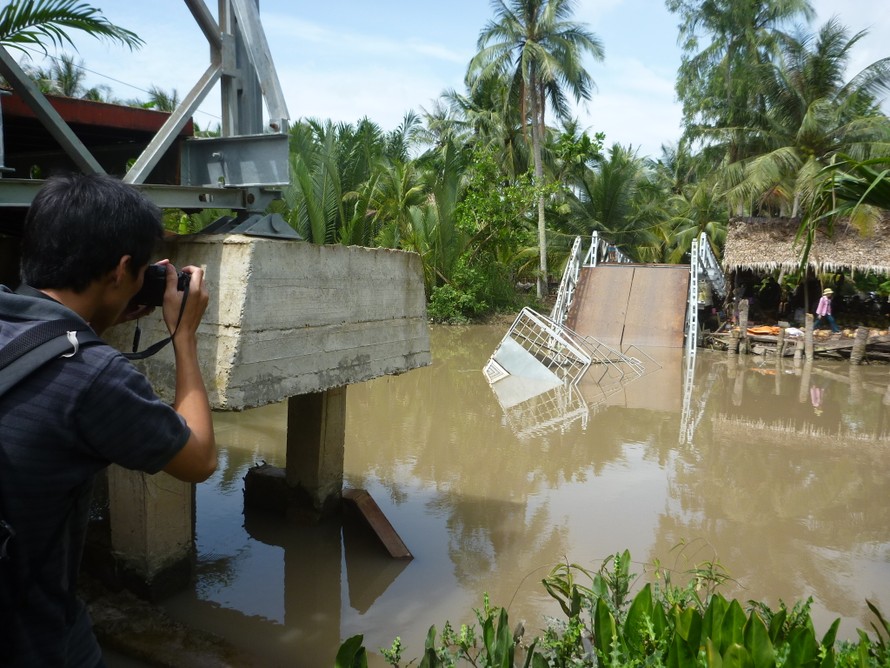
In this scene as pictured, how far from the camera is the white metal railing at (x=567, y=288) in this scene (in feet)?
50.8

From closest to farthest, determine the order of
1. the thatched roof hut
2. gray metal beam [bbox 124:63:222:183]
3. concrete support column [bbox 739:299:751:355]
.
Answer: gray metal beam [bbox 124:63:222:183] < concrete support column [bbox 739:299:751:355] < the thatched roof hut

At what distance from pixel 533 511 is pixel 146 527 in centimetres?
313

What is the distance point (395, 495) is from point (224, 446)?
2031 millimetres

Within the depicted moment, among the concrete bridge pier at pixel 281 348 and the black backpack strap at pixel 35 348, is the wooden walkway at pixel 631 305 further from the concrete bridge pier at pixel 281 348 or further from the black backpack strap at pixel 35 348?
the black backpack strap at pixel 35 348

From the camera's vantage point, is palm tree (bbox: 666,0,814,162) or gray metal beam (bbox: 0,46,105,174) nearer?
gray metal beam (bbox: 0,46,105,174)

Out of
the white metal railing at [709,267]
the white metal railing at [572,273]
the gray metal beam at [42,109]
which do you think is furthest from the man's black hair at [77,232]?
the white metal railing at [709,267]

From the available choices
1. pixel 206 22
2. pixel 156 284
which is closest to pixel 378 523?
pixel 206 22

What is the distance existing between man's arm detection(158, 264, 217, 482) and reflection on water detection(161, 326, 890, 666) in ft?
8.34

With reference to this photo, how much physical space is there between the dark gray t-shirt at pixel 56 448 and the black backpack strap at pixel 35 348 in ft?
0.06

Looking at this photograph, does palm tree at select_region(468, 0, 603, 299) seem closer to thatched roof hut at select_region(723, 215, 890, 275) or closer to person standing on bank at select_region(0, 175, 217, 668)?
thatched roof hut at select_region(723, 215, 890, 275)

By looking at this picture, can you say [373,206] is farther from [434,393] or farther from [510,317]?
[434,393]

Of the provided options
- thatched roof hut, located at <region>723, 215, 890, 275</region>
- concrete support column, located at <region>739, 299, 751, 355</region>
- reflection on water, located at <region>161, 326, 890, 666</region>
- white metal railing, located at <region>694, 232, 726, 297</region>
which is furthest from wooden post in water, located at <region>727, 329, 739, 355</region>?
reflection on water, located at <region>161, 326, 890, 666</region>

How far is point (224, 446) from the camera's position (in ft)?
24.2

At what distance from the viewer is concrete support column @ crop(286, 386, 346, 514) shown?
488cm
